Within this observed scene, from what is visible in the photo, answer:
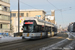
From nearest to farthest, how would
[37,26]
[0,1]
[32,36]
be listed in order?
[32,36] < [37,26] < [0,1]

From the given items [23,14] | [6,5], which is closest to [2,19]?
[6,5]

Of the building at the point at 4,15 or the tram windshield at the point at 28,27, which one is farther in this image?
the building at the point at 4,15

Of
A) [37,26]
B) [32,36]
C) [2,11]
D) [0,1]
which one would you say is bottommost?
[32,36]

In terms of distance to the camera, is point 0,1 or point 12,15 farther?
point 12,15

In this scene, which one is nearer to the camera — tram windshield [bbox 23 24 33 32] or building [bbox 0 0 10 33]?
tram windshield [bbox 23 24 33 32]

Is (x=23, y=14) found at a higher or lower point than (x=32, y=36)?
higher

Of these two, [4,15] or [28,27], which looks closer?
[28,27]

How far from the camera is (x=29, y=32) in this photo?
2336 cm

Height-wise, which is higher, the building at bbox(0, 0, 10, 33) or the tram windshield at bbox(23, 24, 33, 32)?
the building at bbox(0, 0, 10, 33)

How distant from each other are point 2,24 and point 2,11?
476 cm

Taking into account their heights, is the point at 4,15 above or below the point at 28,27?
above

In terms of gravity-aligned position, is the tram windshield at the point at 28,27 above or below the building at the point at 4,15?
below

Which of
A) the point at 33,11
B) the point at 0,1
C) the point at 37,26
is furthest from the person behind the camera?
the point at 33,11

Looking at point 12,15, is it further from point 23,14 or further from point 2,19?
point 2,19
